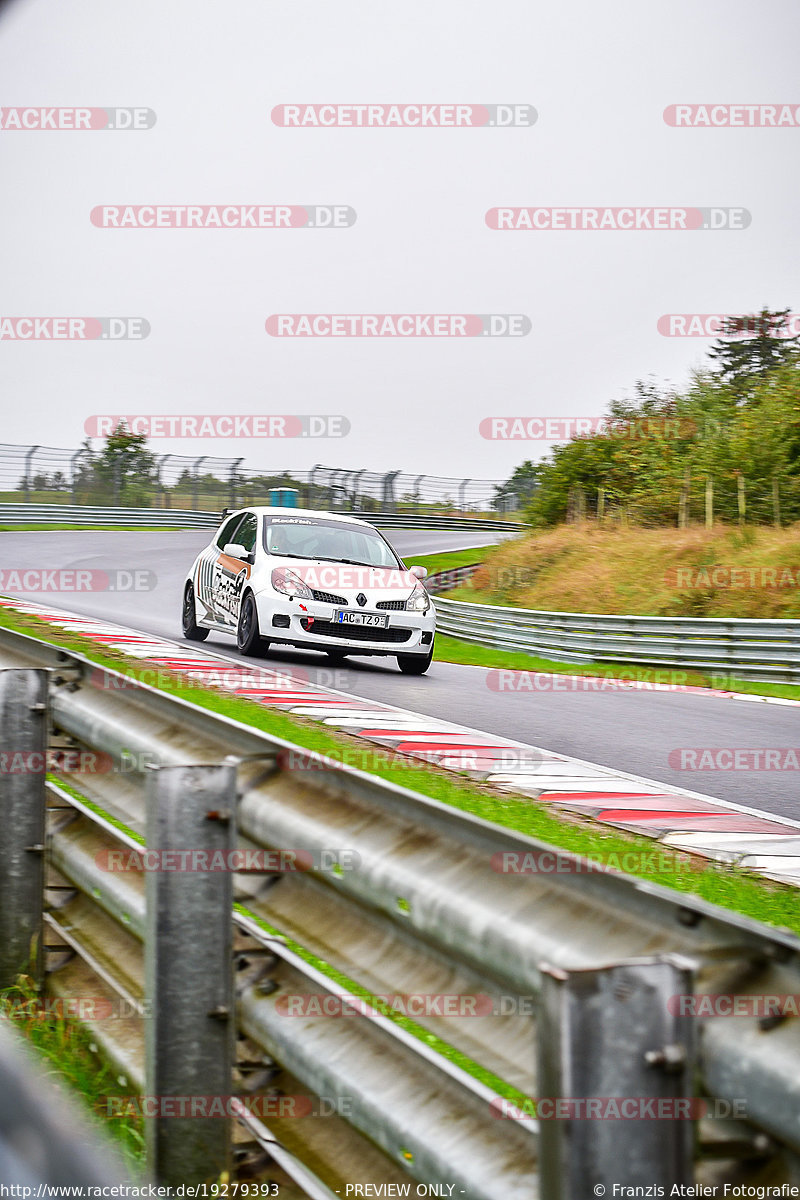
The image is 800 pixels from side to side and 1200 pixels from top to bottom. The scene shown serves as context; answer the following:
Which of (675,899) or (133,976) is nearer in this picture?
(675,899)

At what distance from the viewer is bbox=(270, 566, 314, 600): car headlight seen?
1272 centimetres

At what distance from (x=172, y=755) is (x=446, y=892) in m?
1.32

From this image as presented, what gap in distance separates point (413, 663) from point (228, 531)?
2.92 m

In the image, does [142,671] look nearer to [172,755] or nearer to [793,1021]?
[172,755]

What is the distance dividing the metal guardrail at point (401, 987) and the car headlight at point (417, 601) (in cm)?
991

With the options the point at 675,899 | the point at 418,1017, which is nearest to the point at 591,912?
the point at 675,899

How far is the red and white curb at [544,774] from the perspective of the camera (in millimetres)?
5801

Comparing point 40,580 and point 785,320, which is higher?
point 785,320

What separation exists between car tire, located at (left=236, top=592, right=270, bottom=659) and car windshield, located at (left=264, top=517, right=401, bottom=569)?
0.67m

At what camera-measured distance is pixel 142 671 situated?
10680 mm

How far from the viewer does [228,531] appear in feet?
47.6
